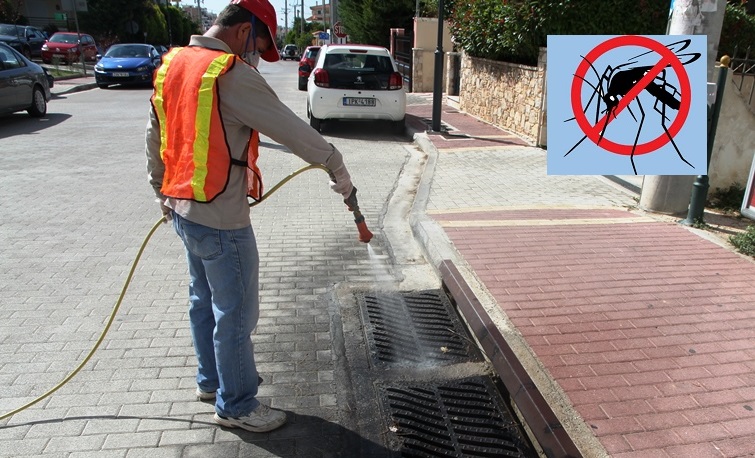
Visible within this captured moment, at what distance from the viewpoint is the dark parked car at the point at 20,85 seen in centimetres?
1167

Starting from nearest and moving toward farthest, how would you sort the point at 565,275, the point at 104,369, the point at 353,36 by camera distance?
the point at 104,369 → the point at 565,275 → the point at 353,36

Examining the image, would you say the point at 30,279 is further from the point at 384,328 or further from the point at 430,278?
the point at 430,278

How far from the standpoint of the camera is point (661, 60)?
2.75 m

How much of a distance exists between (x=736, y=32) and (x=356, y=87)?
6.53m

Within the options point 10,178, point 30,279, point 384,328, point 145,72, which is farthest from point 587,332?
point 145,72

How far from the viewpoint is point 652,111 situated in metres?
2.75

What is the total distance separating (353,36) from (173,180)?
3058 centimetres

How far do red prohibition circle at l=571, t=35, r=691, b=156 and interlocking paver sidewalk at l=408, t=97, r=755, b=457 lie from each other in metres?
1.30

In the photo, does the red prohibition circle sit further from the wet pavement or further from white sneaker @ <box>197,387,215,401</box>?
white sneaker @ <box>197,387,215,401</box>

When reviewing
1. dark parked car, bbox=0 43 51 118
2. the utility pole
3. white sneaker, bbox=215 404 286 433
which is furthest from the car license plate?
white sneaker, bbox=215 404 286 433

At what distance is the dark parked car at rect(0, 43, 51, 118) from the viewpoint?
11.7 m

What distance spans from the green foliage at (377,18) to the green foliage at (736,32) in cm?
1876

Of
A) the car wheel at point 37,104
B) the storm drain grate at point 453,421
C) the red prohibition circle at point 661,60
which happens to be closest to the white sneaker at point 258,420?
the storm drain grate at point 453,421

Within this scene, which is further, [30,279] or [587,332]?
[30,279]
